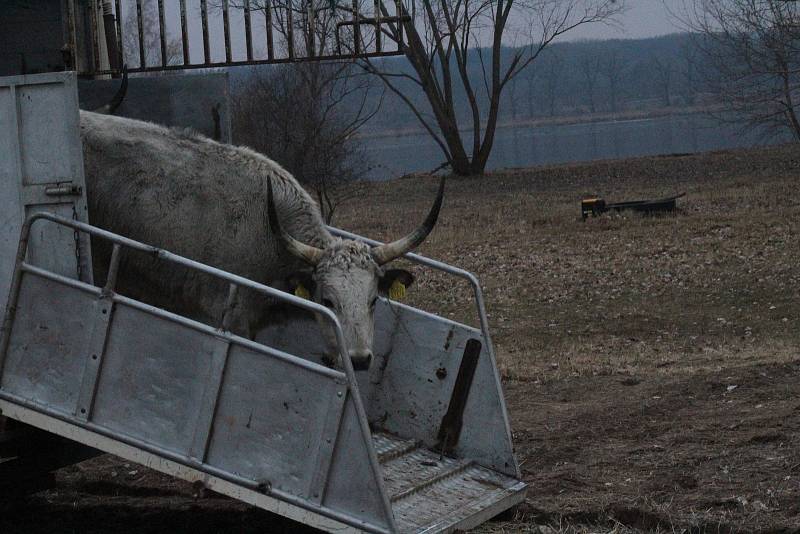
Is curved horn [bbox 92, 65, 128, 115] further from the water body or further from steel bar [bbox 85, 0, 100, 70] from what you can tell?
the water body

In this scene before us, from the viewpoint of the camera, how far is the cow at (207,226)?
7836 millimetres

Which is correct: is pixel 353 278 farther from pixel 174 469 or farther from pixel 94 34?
pixel 94 34

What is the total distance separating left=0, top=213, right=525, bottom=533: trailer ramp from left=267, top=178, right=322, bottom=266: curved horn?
5.12 feet

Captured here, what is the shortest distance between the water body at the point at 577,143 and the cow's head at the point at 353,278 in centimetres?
3090

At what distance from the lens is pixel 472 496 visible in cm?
714

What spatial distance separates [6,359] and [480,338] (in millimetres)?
2888

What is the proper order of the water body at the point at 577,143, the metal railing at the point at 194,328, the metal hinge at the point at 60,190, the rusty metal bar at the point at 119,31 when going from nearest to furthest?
the metal railing at the point at 194,328 → the metal hinge at the point at 60,190 → the rusty metal bar at the point at 119,31 → the water body at the point at 577,143

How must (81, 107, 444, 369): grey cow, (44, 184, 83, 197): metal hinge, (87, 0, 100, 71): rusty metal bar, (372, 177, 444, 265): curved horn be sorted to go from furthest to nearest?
(87, 0, 100, 71): rusty metal bar
(372, 177, 444, 265): curved horn
(81, 107, 444, 369): grey cow
(44, 184, 83, 197): metal hinge

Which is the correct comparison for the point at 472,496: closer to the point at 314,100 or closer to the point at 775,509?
the point at 775,509

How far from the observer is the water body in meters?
66.3

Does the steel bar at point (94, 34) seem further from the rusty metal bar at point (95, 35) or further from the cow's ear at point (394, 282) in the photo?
the cow's ear at point (394, 282)

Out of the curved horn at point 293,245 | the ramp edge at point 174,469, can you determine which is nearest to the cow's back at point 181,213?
the curved horn at point 293,245

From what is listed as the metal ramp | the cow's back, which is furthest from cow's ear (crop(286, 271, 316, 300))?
the metal ramp

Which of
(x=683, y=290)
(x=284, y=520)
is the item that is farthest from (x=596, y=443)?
(x=683, y=290)
